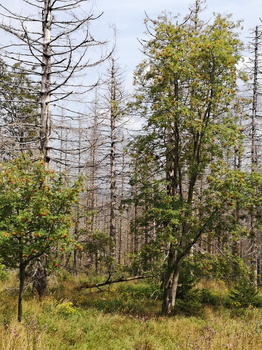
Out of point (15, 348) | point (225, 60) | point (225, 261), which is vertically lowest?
point (15, 348)

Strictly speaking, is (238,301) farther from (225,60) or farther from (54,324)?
(225,60)

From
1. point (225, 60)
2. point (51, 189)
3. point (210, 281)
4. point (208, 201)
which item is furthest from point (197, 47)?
point (210, 281)

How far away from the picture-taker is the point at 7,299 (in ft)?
31.2

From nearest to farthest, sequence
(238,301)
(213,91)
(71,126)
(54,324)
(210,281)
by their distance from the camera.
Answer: (54,324), (213,91), (71,126), (238,301), (210,281)

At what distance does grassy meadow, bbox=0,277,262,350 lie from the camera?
6371mm

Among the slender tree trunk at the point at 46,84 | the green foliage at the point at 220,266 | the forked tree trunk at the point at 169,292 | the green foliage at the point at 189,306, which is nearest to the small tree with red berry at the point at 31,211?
the slender tree trunk at the point at 46,84

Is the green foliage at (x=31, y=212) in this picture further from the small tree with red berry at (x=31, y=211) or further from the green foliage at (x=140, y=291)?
the green foliage at (x=140, y=291)

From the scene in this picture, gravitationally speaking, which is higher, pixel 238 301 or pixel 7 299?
pixel 7 299

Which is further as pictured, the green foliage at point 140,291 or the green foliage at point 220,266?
the green foliage at point 140,291

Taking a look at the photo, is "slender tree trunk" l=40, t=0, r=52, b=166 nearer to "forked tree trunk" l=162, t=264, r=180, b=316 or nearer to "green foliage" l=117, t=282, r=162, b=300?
"forked tree trunk" l=162, t=264, r=180, b=316

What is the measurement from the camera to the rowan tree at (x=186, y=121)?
355 inches

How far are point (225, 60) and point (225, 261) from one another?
20.5 feet

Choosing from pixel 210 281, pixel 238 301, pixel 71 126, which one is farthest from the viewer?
pixel 210 281

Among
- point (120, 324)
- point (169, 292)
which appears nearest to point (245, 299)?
point (169, 292)
